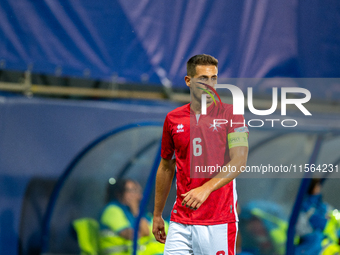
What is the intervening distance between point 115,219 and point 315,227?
2101mm

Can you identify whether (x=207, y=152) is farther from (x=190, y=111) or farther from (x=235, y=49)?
(x=235, y=49)

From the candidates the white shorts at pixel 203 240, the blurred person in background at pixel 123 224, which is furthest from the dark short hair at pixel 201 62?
the blurred person in background at pixel 123 224

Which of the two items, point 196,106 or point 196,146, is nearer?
point 196,146

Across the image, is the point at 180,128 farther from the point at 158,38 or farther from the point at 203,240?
the point at 158,38

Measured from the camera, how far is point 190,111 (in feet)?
9.14

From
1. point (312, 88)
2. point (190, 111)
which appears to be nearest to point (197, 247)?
point (190, 111)

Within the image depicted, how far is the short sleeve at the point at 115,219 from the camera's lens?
4.59 metres

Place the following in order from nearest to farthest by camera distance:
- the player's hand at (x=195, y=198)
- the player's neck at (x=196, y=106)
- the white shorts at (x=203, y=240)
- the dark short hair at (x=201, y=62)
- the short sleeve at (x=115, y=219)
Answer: the player's hand at (x=195, y=198), the white shorts at (x=203, y=240), the dark short hair at (x=201, y=62), the player's neck at (x=196, y=106), the short sleeve at (x=115, y=219)

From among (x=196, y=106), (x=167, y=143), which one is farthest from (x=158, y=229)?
(x=196, y=106)

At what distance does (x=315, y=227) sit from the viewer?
4.88 metres

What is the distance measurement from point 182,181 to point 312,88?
266 centimetres

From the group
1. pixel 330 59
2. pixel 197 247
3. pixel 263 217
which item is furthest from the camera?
pixel 263 217

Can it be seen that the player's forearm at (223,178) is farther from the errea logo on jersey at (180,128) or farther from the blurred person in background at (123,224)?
the blurred person in background at (123,224)

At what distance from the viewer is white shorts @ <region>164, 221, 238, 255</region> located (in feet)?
8.30
